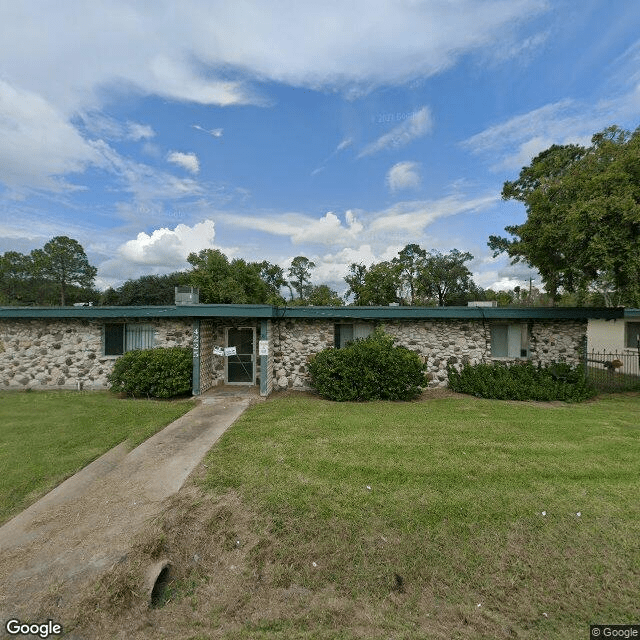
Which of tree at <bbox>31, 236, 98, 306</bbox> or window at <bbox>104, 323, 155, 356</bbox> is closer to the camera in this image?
window at <bbox>104, 323, 155, 356</bbox>

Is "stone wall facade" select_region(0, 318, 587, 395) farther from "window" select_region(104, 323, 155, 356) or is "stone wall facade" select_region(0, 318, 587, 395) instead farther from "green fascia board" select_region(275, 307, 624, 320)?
"green fascia board" select_region(275, 307, 624, 320)

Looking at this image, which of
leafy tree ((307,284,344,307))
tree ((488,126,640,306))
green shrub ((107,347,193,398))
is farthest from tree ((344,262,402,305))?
green shrub ((107,347,193,398))

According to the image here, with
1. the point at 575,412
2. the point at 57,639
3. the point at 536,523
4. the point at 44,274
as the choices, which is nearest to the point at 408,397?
the point at 575,412

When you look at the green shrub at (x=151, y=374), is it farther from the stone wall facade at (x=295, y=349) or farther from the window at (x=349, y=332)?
the window at (x=349, y=332)

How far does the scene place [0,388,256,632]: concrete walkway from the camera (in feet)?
9.62

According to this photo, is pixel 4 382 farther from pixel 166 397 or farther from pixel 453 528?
pixel 453 528

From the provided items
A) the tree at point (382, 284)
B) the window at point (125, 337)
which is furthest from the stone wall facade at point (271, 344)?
the tree at point (382, 284)

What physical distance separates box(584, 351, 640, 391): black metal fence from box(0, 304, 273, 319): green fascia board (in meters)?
10.9

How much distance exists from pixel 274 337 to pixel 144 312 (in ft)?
13.2

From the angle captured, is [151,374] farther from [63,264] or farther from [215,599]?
[63,264]

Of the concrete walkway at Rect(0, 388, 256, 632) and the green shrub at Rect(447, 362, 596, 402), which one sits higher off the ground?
the green shrub at Rect(447, 362, 596, 402)

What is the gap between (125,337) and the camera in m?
11.3

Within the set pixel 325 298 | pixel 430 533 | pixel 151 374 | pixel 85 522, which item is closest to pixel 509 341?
pixel 430 533

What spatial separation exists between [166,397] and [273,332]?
365 cm
